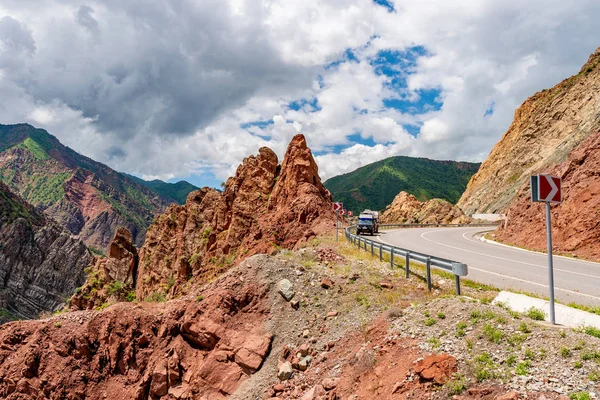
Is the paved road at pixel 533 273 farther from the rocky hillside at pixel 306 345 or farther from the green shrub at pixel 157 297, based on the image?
the green shrub at pixel 157 297

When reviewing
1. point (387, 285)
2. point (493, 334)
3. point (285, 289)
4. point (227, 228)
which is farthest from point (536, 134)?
point (493, 334)

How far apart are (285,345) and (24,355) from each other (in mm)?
11609

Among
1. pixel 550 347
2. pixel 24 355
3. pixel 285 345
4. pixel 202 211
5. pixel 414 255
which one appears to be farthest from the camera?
pixel 202 211

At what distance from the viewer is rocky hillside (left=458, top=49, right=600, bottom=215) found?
52.5m

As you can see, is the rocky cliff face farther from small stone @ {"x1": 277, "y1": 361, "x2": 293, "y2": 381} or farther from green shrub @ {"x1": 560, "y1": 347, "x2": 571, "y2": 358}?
small stone @ {"x1": 277, "y1": 361, "x2": 293, "y2": 381}

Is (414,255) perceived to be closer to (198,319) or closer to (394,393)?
(394,393)

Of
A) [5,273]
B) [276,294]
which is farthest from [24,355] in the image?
[5,273]

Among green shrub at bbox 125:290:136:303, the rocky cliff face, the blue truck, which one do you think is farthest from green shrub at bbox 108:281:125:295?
the rocky cliff face

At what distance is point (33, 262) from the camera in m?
102

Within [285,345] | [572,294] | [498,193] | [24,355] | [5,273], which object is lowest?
[5,273]

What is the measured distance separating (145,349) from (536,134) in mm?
73915

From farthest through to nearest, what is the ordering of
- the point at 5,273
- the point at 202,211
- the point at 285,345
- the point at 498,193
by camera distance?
the point at 5,273, the point at 498,193, the point at 202,211, the point at 285,345

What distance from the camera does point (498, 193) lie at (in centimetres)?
6644

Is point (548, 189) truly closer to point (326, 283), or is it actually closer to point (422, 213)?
point (326, 283)
